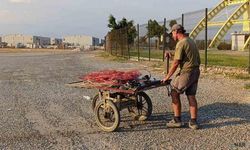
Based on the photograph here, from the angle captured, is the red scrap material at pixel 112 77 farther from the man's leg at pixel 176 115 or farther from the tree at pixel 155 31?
the tree at pixel 155 31

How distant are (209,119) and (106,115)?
198 cm

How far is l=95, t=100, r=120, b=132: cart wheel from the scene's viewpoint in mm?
7676

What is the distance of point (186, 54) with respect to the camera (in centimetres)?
759

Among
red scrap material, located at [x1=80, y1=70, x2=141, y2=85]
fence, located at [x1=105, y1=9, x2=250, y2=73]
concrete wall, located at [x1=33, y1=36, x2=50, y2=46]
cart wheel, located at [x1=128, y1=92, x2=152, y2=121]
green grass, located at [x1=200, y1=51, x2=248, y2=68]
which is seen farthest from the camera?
concrete wall, located at [x1=33, y1=36, x2=50, y2=46]

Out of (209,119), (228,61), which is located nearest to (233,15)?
(228,61)

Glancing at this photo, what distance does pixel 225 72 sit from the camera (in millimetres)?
16703

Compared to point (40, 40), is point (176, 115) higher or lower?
lower

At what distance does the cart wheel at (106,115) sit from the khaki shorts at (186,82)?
113cm

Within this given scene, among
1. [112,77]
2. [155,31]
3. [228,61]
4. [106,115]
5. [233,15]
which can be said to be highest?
[233,15]

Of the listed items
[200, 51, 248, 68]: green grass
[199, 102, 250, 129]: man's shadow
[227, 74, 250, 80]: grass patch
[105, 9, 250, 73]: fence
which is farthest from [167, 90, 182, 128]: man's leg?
[105, 9, 250, 73]: fence

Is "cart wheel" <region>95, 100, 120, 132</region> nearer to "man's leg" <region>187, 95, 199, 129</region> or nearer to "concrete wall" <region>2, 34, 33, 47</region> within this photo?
"man's leg" <region>187, 95, 199, 129</region>

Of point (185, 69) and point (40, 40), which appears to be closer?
point (185, 69)

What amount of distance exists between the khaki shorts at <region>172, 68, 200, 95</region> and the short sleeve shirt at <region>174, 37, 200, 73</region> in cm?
9

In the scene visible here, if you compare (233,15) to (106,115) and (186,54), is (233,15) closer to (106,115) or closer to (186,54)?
(186,54)
